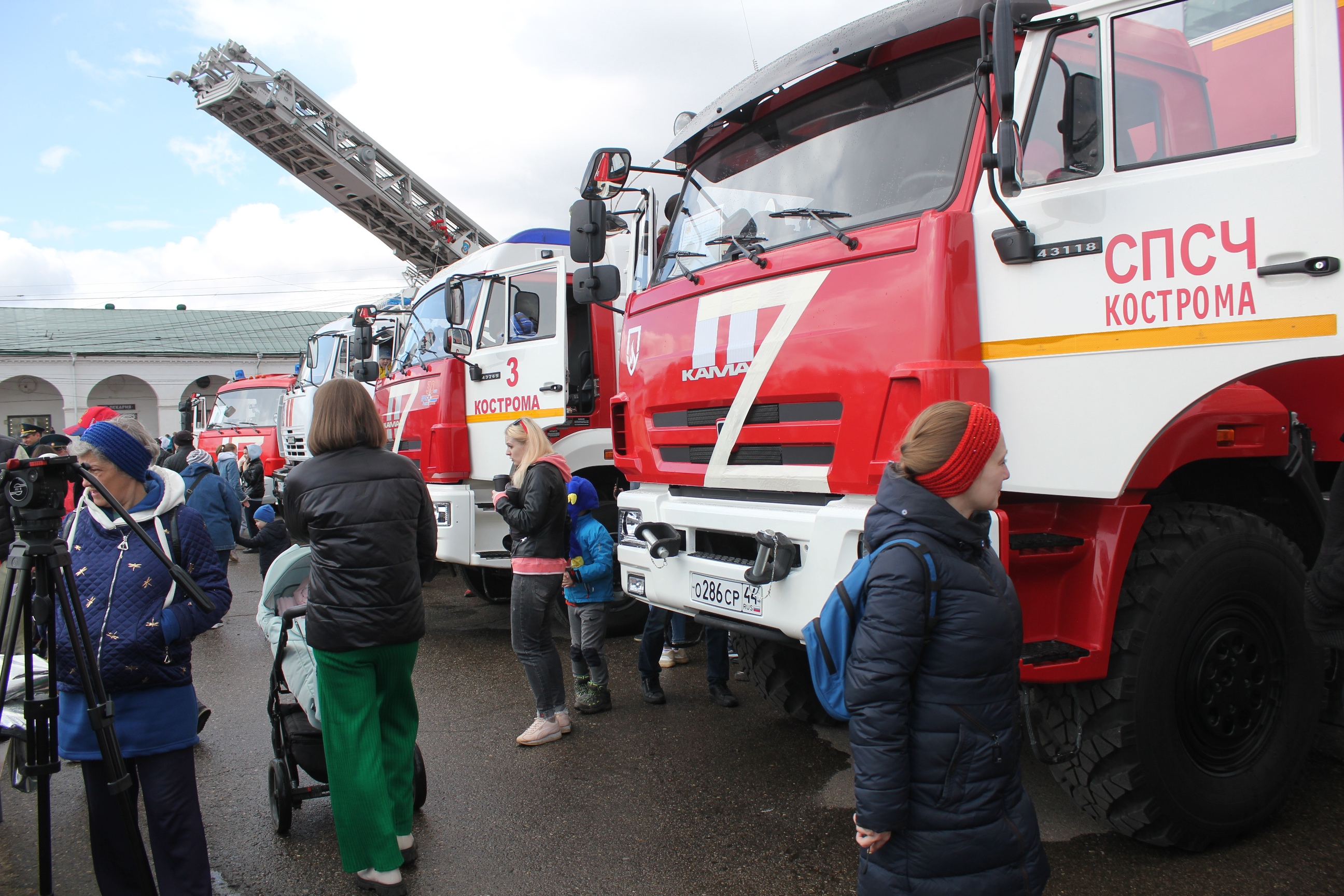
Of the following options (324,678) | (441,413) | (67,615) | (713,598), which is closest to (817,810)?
(713,598)

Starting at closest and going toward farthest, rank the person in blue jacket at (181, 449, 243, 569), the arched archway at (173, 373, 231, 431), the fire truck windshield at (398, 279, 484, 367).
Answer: the fire truck windshield at (398, 279, 484, 367), the person in blue jacket at (181, 449, 243, 569), the arched archway at (173, 373, 231, 431)

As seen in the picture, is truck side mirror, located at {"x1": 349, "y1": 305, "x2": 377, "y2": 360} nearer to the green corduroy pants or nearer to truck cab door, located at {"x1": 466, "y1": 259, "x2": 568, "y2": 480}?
truck cab door, located at {"x1": 466, "y1": 259, "x2": 568, "y2": 480}

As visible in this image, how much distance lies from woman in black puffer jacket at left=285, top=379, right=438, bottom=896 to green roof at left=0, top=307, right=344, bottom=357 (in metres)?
32.4

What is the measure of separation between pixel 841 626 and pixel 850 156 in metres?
2.13

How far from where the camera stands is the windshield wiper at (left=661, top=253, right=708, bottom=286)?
394cm

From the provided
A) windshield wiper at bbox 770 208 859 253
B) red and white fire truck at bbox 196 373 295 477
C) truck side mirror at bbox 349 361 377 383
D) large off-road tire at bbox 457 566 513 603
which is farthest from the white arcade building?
windshield wiper at bbox 770 208 859 253

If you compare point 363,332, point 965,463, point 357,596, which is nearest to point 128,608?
point 357,596

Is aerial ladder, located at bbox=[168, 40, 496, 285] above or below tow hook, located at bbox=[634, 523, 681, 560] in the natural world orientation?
above

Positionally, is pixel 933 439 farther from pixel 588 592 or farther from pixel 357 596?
pixel 588 592

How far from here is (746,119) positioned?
13.1 ft

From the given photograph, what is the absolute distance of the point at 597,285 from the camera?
5180 millimetres

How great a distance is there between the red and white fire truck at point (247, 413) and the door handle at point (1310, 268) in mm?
15839

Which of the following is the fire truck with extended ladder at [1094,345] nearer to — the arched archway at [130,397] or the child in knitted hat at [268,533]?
the child in knitted hat at [268,533]

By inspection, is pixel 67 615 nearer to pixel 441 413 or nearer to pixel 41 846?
pixel 41 846
